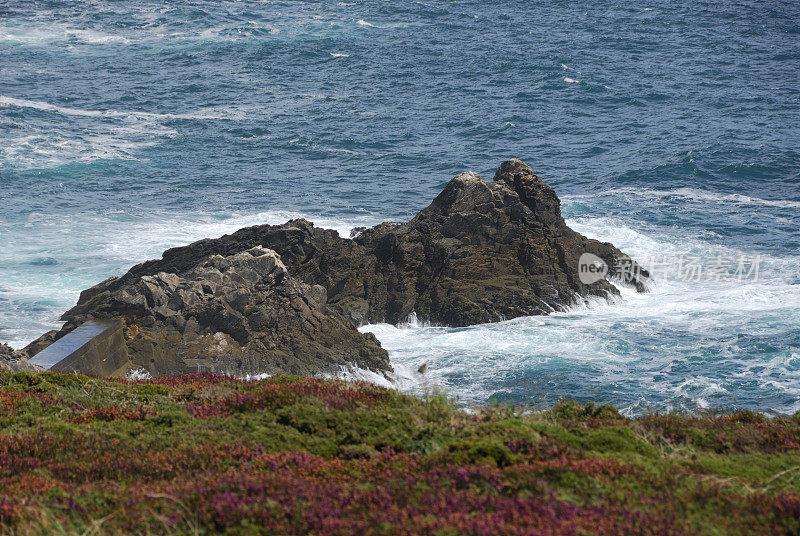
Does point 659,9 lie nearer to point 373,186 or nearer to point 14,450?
point 373,186

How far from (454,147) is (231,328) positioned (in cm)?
3133

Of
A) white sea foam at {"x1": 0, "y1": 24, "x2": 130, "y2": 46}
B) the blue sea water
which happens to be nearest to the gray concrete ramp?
the blue sea water

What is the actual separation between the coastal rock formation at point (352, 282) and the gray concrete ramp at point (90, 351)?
0.69 m

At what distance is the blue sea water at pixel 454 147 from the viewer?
25031 mm

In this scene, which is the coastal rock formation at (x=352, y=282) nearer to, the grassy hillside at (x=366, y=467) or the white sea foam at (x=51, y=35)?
the grassy hillside at (x=366, y=467)

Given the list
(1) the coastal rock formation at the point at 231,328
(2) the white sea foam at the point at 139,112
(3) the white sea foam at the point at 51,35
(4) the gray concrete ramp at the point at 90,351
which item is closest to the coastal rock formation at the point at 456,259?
(1) the coastal rock formation at the point at 231,328

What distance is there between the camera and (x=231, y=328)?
73.5ft
